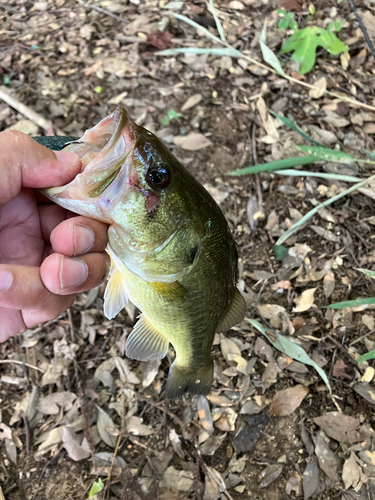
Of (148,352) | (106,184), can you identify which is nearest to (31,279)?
(106,184)

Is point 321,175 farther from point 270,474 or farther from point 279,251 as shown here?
point 270,474

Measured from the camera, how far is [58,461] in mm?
2373

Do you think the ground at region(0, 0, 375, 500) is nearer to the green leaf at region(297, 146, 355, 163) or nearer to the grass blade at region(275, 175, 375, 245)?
the grass blade at region(275, 175, 375, 245)

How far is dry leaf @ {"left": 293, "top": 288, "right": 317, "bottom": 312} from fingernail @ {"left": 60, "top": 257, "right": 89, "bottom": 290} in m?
1.88

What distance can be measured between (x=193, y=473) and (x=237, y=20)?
4.30 m

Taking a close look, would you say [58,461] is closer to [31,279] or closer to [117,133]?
[31,279]

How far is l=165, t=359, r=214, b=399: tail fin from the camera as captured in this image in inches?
80.7

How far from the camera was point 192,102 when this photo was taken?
3.65 meters

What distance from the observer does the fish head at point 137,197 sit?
4.54 feet

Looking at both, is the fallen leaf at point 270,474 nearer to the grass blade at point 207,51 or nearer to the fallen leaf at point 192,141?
the fallen leaf at point 192,141

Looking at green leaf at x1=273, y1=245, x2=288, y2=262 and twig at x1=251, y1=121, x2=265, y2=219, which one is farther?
twig at x1=251, y1=121, x2=265, y2=219

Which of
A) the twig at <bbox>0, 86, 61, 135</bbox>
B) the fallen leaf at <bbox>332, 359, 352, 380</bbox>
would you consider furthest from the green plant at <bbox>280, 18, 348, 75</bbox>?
the fallen leaf at <bbox>332, 359, 352, 380</bbox>

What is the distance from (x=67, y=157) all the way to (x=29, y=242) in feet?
1.45

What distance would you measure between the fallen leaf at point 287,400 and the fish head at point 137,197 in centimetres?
150
